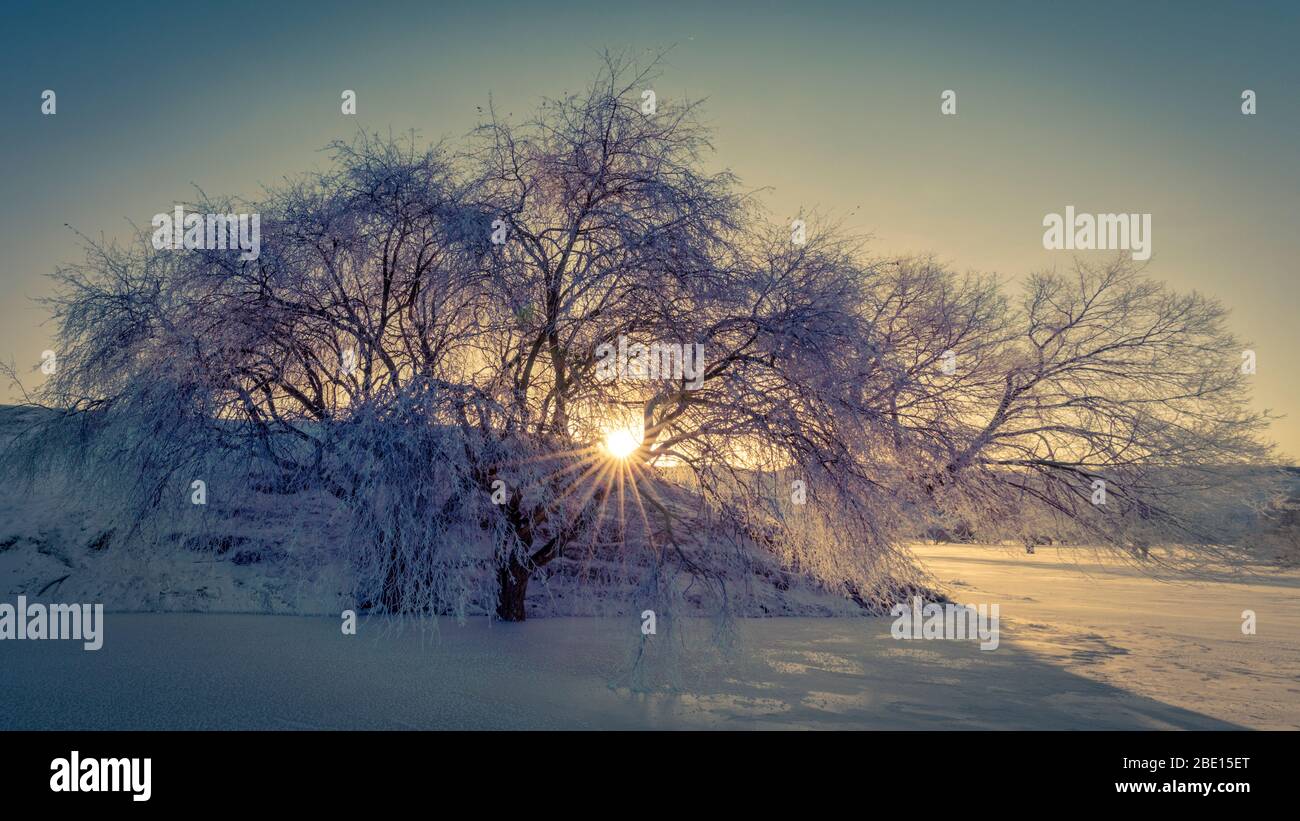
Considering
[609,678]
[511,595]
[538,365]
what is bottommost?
[609,678]

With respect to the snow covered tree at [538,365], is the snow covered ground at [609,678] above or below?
below

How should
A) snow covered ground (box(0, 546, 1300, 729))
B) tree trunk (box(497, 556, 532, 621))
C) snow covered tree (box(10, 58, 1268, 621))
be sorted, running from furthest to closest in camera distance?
tree trunk (box(497, 556, 532, 621)) < snow covered tree (box(10, 58, 1268, 621)) < snow covered ground (box(0, 546, 1300, 729))

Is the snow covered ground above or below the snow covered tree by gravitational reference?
below

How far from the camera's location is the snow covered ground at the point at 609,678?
6430mm

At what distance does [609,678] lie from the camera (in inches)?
316

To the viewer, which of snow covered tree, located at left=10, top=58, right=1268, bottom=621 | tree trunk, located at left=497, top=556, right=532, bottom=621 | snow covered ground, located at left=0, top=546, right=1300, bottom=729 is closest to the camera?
snow covered ground, located at left=0, top=546, right=1300, bottom=729

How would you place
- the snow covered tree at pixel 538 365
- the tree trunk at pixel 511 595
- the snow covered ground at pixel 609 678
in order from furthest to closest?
the tree trunk at pixel 511 595
the snow covered tree at pixel 538 365
the snow covered ground at pixel 609 678

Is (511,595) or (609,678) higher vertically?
(511,595)

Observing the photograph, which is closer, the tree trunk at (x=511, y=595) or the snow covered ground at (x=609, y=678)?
the snow covered ground at (x=609, y=678)

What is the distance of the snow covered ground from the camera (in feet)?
21.1

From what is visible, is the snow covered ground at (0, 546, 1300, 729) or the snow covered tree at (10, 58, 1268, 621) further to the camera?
the snow covered tree at (10, 58, 1268, 621)
